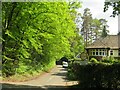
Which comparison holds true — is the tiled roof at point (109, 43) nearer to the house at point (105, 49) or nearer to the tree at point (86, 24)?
the house at point (105, 49)

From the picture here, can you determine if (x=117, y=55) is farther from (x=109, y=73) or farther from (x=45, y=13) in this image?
(x=109, y=73)

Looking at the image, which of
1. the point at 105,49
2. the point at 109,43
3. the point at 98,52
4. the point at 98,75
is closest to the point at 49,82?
the point at 98,75

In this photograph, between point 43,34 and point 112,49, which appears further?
point 112,49

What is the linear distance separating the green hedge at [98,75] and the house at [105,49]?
4428cm

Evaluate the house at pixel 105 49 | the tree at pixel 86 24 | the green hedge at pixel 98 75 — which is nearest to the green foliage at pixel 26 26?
the green hedge at pixel 98 75

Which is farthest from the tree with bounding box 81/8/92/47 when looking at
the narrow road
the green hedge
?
the green hedge

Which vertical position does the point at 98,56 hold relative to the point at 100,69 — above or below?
below

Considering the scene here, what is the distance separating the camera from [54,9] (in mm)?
26984

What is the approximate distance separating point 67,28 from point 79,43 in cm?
4528

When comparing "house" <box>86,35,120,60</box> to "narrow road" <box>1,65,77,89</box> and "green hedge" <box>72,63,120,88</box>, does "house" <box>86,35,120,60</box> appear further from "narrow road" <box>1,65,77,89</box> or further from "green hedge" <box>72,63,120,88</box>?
"green hedge" <box>72,63,120,88</box>

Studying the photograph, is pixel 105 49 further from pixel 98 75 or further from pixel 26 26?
pixel 98 75

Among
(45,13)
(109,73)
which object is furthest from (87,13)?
(109,73)

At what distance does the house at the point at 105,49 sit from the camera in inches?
2596

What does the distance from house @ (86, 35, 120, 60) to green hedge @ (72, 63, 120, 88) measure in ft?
145
